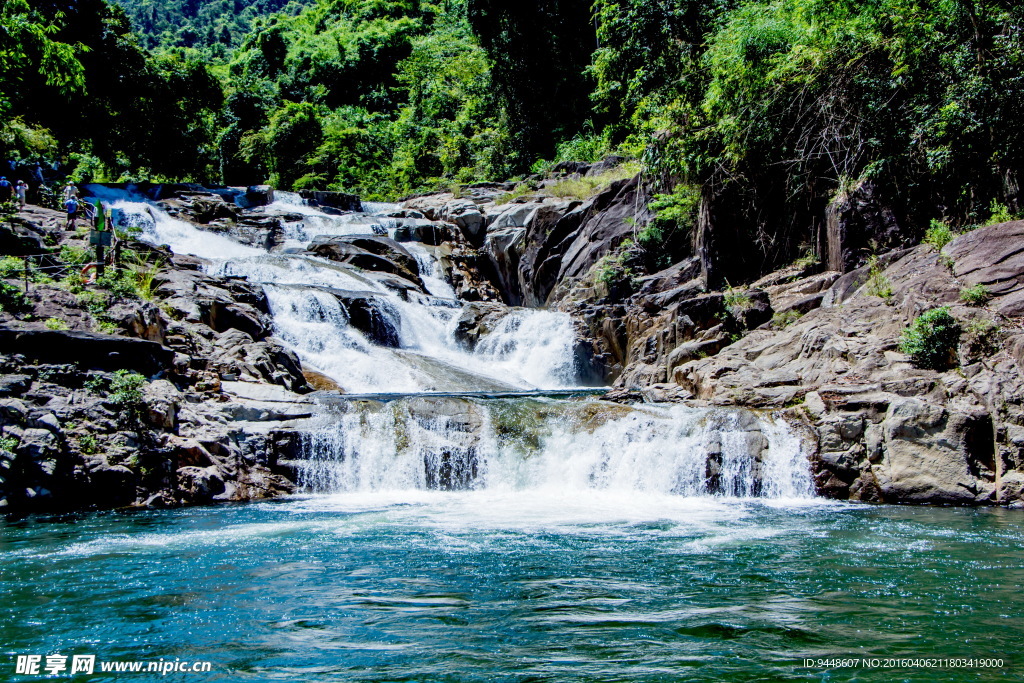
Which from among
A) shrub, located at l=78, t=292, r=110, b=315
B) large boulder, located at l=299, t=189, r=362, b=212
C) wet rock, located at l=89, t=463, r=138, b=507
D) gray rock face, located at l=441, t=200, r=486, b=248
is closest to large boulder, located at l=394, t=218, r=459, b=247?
gray rock face, located at l=441, t=200, r=486, b=248

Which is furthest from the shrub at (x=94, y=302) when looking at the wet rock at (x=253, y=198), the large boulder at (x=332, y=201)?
the large boulder at (x=332, y=201)

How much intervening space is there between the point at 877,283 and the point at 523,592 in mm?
10047

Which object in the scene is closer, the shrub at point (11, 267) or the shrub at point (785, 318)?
the shrub at point (11, 267)

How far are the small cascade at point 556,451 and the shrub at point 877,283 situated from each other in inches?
140

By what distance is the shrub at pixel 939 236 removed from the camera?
1286cm

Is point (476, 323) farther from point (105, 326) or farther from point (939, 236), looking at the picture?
point (939, 236)

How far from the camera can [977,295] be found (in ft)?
35.7

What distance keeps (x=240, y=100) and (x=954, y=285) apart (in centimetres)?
4394

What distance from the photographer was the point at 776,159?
16672 mm

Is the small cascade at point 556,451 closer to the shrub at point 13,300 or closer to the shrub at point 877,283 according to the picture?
the shrub at point 877,283

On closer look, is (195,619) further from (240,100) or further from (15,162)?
(240,100)

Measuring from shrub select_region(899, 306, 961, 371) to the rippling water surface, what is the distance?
98.8 inches

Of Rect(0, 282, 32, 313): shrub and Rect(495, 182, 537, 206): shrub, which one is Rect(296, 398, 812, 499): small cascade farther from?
Rect(495, 182, 537, 206): shrub

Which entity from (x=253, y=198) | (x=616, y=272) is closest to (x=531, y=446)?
(x=616, y=272)
